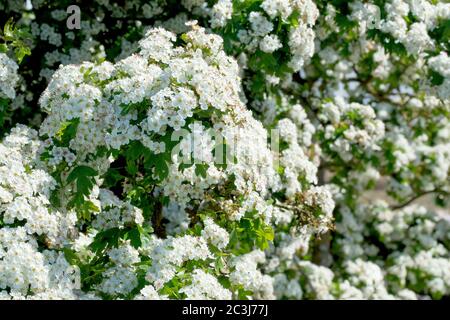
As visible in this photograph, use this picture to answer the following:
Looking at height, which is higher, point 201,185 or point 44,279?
point 201,185

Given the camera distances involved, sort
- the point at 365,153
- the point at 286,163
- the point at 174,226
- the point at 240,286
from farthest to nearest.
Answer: the point at 365,153
the point at 174,226
the point at 286,163
the point at 240,286

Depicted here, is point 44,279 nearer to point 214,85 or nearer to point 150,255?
point 150,255

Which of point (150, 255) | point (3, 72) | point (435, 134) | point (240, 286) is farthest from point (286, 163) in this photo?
point (435, 134)

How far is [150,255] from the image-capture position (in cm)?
614

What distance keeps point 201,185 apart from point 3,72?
1.82m

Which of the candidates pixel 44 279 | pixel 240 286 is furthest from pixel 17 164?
pixel 240 286

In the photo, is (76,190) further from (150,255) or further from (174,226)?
(174,226)
